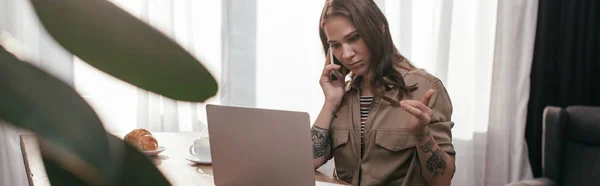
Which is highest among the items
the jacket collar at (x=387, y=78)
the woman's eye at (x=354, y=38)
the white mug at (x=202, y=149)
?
the woman's eye at (x=354, y=38)

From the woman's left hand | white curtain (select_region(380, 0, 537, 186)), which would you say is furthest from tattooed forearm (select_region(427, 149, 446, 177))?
white curtain (select_region(380, 0, 537, 186))

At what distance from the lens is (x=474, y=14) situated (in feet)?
9.59

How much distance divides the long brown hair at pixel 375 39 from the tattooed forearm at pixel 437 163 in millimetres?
193

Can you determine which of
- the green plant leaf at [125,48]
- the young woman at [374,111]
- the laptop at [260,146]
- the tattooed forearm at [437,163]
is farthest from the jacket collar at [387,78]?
the green plant leaf at [125,48]

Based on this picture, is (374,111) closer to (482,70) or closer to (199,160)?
(199,160)

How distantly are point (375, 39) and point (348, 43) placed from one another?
0.07 metres

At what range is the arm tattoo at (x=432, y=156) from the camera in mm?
1468

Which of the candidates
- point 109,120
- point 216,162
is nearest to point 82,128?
point 109,120

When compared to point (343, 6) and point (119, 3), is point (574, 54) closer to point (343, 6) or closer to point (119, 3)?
point (343, 6)

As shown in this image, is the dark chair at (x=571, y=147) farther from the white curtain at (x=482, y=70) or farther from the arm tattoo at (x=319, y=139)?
the arm tattoo at (x=319, y=139)

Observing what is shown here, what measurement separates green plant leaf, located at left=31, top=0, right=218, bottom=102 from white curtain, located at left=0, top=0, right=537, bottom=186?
7.32ft

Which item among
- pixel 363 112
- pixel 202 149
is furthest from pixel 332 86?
pixel 202 149

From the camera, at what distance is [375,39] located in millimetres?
1562

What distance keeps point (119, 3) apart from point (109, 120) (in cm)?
3
